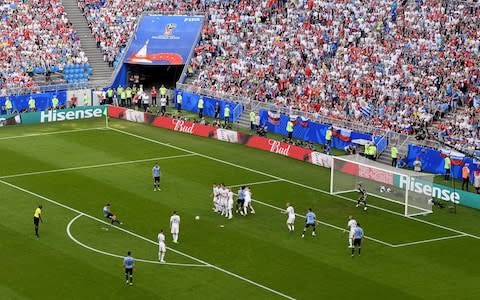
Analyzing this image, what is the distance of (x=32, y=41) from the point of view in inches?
3071

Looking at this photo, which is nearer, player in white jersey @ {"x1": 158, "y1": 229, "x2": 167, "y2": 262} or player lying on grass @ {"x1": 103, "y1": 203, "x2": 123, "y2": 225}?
player in white jersey @ {"x1": 158, "y1": 229, "x2": 167, "y2": 262}

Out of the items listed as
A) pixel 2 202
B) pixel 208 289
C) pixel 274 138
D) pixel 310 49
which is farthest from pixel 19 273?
pixel 310 49

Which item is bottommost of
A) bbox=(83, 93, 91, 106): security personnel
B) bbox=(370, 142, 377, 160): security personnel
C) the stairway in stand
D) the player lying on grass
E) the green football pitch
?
the green football pitch

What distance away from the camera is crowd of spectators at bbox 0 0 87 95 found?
245 ft

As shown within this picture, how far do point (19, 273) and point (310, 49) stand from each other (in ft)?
128

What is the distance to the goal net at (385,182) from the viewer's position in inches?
1902

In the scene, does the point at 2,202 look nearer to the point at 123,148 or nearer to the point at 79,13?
the point at 123,148

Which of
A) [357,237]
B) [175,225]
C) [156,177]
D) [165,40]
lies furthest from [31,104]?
[357,237]

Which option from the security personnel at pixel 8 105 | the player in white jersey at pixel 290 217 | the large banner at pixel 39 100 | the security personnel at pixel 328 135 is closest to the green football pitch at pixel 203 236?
the player in white jersey at pixel 290 217

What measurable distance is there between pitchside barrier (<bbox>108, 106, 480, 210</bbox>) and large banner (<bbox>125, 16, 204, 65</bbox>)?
9.02 m

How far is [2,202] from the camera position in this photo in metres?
48.2

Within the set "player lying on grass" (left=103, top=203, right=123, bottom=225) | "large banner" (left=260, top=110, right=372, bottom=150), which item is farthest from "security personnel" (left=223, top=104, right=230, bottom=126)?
"player lying on grass" (left=103, top=203, right=123, bottom=225)

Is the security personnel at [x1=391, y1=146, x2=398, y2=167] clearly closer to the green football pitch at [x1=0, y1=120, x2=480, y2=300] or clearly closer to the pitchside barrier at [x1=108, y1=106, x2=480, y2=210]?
the pitchside barrier at [x1=108, y1=106, x2=480, y2=210]

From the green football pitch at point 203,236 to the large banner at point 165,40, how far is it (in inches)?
755
